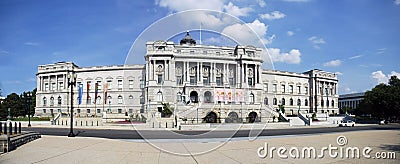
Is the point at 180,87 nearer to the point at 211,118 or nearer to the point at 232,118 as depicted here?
the point at 211,118

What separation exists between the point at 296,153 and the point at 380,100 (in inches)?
1874

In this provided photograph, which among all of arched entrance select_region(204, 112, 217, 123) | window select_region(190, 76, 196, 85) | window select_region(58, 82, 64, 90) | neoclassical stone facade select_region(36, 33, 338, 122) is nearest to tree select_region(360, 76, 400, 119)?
neoclassical stone facade select_region(36, 33, 338, 122)

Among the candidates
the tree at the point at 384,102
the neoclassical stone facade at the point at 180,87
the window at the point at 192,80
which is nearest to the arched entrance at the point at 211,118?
the neoclassical stone facade at the point at 180,87

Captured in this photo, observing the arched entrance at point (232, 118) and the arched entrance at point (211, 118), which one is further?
the arched entrance at point (211, 118)

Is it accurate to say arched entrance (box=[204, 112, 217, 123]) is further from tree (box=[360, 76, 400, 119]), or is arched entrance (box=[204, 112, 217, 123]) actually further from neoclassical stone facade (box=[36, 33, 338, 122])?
tree (box=[360, 76, 400, 119])

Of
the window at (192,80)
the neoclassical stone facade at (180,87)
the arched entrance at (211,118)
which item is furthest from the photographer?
the window at (192,80)

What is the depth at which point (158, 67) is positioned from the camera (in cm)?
6562

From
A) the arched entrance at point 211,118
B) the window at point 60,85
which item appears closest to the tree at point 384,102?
the arched entrance at point 211,118

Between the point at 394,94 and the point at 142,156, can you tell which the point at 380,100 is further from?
the point at 142,156

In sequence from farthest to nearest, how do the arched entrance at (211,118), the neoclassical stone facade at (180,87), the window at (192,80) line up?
1. the window at (192,80)
2. the neoclassical stone facade at (180,87)
3. the arched entrance at (211,118)

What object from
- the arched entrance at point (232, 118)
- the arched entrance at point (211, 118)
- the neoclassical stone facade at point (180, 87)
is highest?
the neoclassical stone facade at point (180, 87)

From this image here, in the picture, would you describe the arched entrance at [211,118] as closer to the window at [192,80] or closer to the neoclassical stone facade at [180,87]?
the neoclassical stone facade at [180,87]

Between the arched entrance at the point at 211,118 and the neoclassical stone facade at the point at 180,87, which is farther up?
the neoclassical stone facade at the point at 180,87

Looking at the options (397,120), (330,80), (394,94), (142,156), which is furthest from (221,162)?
(330,80)
